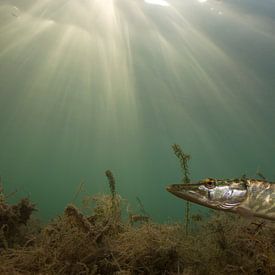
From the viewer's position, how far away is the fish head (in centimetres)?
265

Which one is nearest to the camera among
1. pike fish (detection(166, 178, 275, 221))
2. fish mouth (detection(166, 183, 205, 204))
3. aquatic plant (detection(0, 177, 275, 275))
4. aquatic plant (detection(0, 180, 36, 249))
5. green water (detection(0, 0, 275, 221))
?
fish mouth (detection(166, 183, 205, 204))

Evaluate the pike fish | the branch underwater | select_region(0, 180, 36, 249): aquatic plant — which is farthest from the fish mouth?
select_region(0, 180, 36, 249): aquatic plant

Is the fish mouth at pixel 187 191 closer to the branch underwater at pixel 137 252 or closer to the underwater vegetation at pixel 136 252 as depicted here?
the underwater vegetation at pixel 136 252

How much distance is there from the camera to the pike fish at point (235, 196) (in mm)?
2693

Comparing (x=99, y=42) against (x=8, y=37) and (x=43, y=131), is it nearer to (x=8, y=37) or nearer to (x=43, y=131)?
(x=8, y=37)

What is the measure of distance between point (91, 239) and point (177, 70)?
17758 millimetres

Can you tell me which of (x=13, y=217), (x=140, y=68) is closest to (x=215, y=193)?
(x=13, y=217)

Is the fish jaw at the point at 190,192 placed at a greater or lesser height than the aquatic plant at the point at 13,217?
greater

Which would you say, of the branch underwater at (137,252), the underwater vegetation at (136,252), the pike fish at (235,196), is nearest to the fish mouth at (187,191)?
the pike fish at (235,196)

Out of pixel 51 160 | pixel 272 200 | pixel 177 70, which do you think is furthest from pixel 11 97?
pixel 51 160

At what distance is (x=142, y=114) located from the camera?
30.1m

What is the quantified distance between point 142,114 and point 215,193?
27.5 m

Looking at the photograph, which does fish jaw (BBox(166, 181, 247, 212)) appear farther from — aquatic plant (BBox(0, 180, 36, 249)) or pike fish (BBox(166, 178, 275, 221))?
aquatic plant (BBox(0, 180, 36, 249))

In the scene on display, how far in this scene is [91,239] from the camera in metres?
4.52
